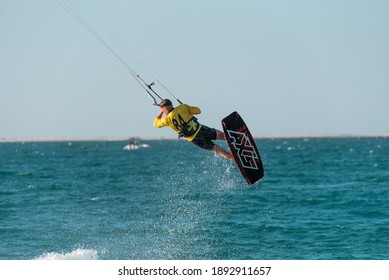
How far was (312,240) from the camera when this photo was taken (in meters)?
21.8

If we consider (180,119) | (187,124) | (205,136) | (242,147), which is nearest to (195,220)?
(242,147)

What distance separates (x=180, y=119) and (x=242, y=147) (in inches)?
70.8

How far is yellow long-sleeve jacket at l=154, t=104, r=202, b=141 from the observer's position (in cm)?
1436

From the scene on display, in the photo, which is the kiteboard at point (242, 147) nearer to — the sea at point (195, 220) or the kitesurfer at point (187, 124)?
the kitesurfer at point (187, 124)

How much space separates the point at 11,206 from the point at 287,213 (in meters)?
13.9

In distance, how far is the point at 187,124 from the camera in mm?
14586

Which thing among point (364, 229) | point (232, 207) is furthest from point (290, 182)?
point (364, 229)

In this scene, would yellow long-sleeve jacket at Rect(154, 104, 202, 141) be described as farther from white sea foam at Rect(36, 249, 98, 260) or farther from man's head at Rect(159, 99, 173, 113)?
white sea foam at Rect(36, 249, 98, 260)

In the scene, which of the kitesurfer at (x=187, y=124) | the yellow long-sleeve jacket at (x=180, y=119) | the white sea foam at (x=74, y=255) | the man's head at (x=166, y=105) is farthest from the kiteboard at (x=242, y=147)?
the white sea foam at (x=74, y=255)

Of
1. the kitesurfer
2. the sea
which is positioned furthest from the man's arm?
the sea

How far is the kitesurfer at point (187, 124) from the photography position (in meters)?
14.4
